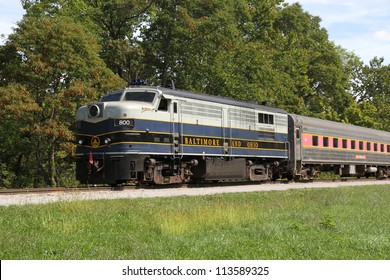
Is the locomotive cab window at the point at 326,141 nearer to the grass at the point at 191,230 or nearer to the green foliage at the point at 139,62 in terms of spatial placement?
the green foliage at the point at 139,62

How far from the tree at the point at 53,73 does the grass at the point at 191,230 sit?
1585 centimetres

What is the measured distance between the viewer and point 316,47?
220 ft

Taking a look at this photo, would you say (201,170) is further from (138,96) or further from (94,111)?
(94,111)

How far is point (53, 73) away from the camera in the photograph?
31.8 meters

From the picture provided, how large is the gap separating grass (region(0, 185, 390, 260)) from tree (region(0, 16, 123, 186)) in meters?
15.8

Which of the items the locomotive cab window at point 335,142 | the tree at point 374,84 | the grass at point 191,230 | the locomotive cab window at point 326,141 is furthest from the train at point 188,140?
the tree at point 374,84

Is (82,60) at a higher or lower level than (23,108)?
higher

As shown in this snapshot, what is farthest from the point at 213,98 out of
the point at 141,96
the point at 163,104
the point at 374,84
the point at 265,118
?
the point at 374,84

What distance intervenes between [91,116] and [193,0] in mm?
23428

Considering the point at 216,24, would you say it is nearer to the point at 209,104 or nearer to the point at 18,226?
the point at 209,104
